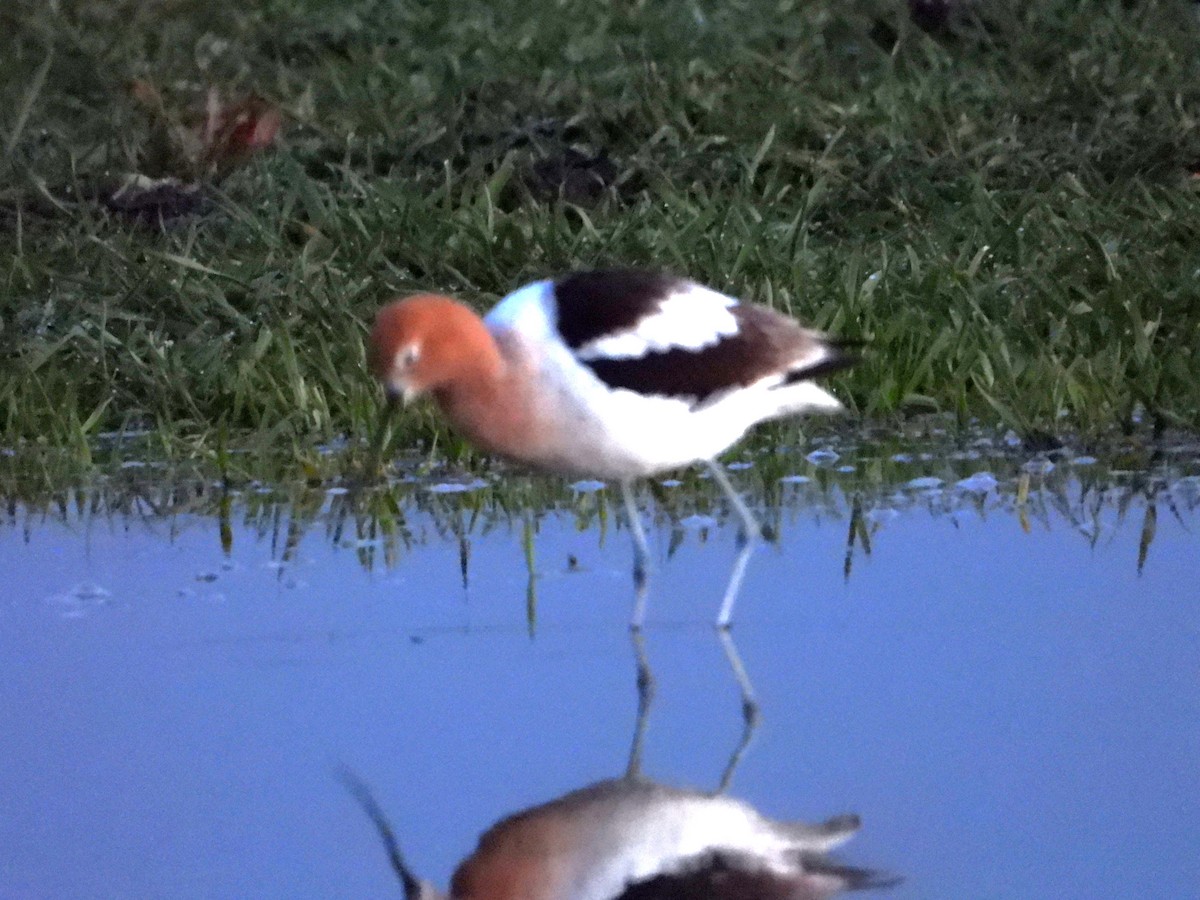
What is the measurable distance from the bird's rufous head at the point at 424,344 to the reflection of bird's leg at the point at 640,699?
2.04 ft

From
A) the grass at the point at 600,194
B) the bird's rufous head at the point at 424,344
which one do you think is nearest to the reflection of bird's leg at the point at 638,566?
the bird's rufous head at the point at 424,344

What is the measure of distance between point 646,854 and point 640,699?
76 cm

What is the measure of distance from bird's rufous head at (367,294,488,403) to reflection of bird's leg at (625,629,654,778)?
62 centimetres

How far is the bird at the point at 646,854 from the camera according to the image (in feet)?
11.4

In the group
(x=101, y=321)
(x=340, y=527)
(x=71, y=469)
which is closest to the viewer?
(x=340, y=527)

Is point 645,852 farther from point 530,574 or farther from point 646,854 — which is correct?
point 530,574

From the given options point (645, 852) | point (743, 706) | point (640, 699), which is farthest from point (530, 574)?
point (645, 852)

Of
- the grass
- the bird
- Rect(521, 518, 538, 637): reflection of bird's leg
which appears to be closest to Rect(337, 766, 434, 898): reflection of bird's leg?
the bird

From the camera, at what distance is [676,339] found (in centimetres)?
511

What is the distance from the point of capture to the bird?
3467mm

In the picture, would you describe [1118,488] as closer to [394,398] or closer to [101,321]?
[394,398]

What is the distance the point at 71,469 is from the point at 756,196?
3.04 m

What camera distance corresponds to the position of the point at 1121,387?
6.47 metres

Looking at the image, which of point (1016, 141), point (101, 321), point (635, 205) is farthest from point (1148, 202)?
point (101, 321)
